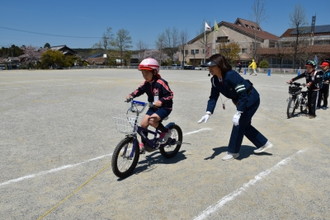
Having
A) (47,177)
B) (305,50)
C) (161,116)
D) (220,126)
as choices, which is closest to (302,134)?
(220,126)

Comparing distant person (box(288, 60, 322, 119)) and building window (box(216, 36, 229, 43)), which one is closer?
distant person (box(288, 60, 322, 119))

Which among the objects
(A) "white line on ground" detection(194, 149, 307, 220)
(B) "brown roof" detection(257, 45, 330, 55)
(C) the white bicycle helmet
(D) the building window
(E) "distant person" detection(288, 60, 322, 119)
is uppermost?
(D) the building window

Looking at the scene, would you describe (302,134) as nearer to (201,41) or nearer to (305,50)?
(305,50)

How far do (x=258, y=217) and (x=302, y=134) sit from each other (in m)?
4.09

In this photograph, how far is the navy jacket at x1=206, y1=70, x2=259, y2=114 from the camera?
4.20 metres

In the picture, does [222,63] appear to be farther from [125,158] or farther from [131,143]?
[125,158]

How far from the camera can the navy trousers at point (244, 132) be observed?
4.49 m

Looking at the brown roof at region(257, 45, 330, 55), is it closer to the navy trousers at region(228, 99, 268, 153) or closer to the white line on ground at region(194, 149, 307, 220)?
the navy trousers at region(228, 99, 268, 153)

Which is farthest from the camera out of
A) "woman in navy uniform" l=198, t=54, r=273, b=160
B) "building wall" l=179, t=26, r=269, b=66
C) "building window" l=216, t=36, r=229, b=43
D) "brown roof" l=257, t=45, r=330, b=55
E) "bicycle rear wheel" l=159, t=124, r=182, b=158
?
"building window" l=216, t=36, r=229, b=43

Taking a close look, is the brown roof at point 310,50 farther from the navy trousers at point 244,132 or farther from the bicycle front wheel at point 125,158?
the bicycle front wheel at point 125,158

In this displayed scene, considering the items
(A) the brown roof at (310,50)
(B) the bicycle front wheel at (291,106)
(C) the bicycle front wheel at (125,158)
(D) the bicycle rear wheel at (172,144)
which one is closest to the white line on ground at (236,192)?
(C) the bicycle front wheel at (125,158)

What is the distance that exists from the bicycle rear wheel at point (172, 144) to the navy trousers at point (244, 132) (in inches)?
34.9

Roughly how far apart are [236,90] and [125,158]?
1.90 m

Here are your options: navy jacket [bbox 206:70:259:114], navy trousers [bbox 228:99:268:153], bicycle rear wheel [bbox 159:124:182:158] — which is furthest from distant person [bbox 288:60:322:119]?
bicycle rear wheel [bbox 159:124:182:158]
